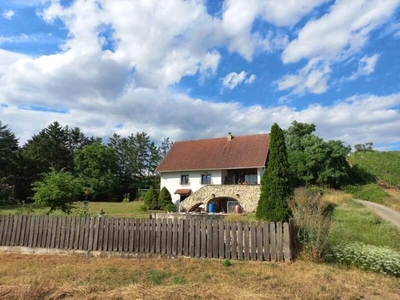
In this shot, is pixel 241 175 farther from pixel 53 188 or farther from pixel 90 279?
pixel 90 279

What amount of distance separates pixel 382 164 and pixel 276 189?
106 ft

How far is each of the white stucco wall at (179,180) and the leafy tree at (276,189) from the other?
18076 millimetres

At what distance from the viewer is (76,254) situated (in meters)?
9.41

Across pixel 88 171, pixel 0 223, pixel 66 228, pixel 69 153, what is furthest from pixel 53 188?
pixel 69 153

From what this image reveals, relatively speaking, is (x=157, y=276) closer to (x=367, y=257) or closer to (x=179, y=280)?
(x=179, y=280)

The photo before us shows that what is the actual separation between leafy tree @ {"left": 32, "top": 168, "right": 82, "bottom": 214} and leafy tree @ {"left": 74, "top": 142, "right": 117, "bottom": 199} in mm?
29331

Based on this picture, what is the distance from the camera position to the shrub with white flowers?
6.71 metres

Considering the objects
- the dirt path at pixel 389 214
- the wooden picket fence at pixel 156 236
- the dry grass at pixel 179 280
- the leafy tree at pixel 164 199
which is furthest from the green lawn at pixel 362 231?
the leafy tree at pixel 164 199

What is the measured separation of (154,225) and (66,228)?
10.1ft

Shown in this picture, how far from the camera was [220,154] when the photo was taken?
31656mm

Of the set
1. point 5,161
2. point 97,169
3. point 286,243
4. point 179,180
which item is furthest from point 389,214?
point 5,161

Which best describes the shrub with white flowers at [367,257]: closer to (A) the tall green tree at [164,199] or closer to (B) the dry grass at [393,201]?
(B) the dry grass at [393,201]

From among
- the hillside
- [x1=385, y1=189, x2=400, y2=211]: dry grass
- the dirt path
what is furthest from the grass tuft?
the hillside

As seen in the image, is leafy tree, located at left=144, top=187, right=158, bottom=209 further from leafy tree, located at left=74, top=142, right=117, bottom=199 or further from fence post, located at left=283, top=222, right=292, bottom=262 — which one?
fence post, located at left=283, top=222, right=292, bottom=262
